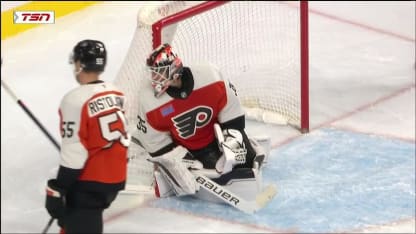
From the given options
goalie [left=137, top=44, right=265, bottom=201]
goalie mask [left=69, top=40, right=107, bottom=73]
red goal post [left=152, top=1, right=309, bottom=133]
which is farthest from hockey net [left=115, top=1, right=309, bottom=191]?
goalie mask [left=69, top=40, right=107, bottom=73]

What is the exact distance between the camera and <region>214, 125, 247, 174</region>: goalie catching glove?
115 inches

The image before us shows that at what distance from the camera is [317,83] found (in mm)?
4992

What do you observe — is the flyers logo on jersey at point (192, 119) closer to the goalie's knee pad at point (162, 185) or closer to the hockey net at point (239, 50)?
the hockey net at point (239, 50)

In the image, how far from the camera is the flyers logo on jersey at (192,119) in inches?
108

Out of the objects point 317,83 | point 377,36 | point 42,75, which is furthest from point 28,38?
point 377,36

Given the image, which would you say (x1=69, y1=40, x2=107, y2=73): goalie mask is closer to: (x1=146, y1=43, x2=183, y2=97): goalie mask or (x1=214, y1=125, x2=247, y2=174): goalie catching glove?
(x1=146, y1=43, x2=183, y2=97): goalie mask

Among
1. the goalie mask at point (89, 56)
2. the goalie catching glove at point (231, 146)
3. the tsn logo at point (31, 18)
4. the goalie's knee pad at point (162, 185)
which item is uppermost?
the tsn logo at point (31, 18)

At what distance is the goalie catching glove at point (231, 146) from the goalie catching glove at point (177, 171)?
0.16 m

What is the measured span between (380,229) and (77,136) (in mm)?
2048

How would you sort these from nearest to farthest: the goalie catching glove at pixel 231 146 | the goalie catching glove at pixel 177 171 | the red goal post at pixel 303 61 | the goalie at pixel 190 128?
the goalie at pixel 190 128 → the goalie catching glove at pixel 231 146 → the goalie catching glove at pixel 177 171 → the red goal post at pixel 303 61

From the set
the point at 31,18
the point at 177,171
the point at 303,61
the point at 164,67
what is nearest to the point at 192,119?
the point at 177,171

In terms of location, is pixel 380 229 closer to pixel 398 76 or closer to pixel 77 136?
pixel 398 76

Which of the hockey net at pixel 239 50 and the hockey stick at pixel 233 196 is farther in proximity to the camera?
the hockey stick at pixel 233 196

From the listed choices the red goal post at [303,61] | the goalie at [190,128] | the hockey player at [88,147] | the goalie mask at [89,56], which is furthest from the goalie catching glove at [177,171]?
the goalie mask at [89,56]
